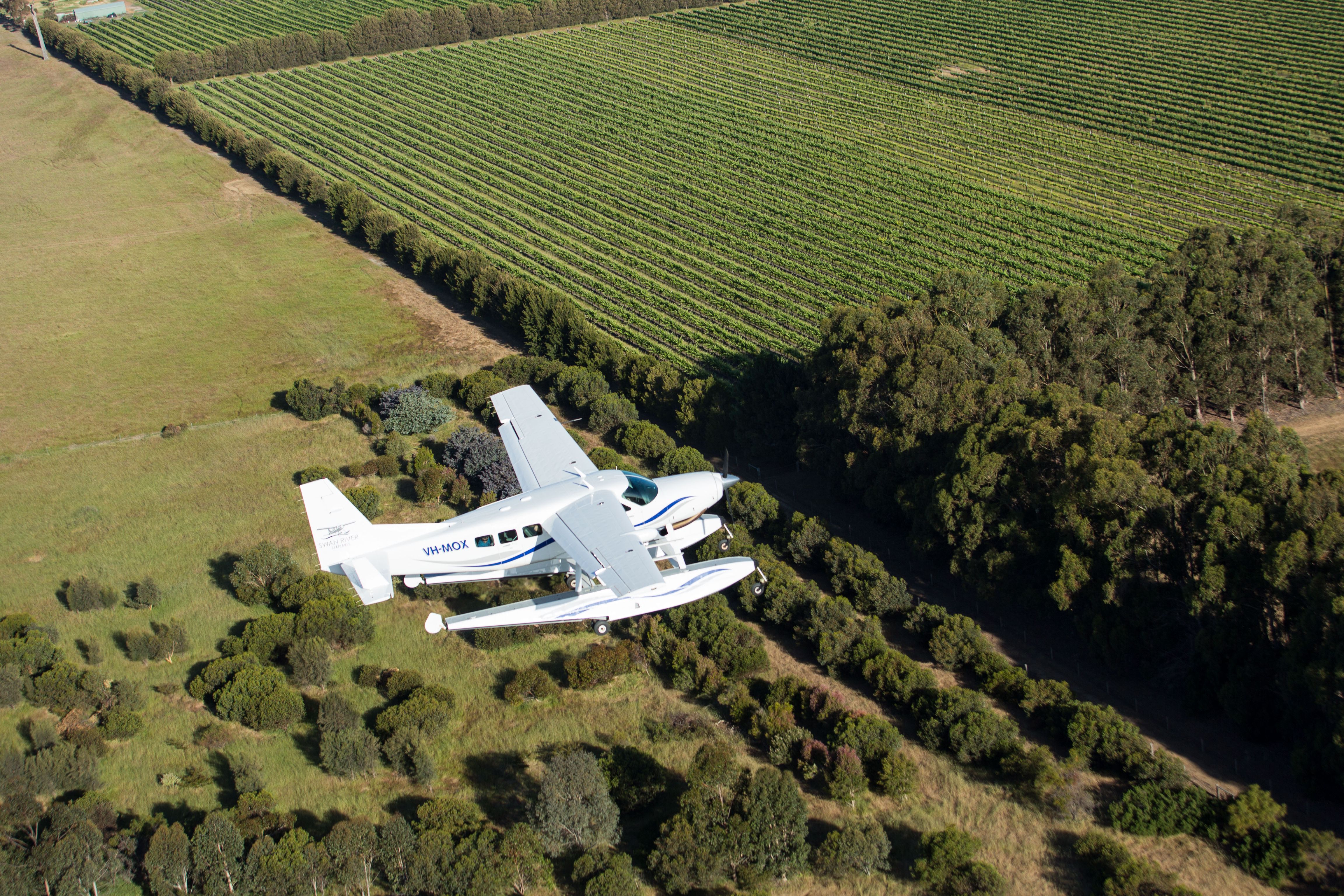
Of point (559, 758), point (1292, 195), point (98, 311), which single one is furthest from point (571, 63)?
point (559, 758)

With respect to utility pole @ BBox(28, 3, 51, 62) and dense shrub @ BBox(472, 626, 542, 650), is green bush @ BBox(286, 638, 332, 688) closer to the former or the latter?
dense shrub @ BBox(472, 626, 542, 650)

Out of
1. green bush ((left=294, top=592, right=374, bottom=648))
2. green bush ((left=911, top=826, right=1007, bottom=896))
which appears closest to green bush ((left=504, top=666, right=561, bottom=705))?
green bush ((left=294, top=592, right=374, bottom=648))

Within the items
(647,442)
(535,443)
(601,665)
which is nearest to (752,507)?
(647,442)

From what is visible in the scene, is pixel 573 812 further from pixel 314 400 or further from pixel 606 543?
pixel 314 400

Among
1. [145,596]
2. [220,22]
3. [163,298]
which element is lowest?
[163,298]

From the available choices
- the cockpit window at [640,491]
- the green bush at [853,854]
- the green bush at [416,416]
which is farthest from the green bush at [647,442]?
the green bush at [853,854]

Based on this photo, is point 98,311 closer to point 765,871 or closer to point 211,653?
point 211,653

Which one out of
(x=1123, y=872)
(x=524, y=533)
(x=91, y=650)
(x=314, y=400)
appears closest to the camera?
(x=1123, y=872)
